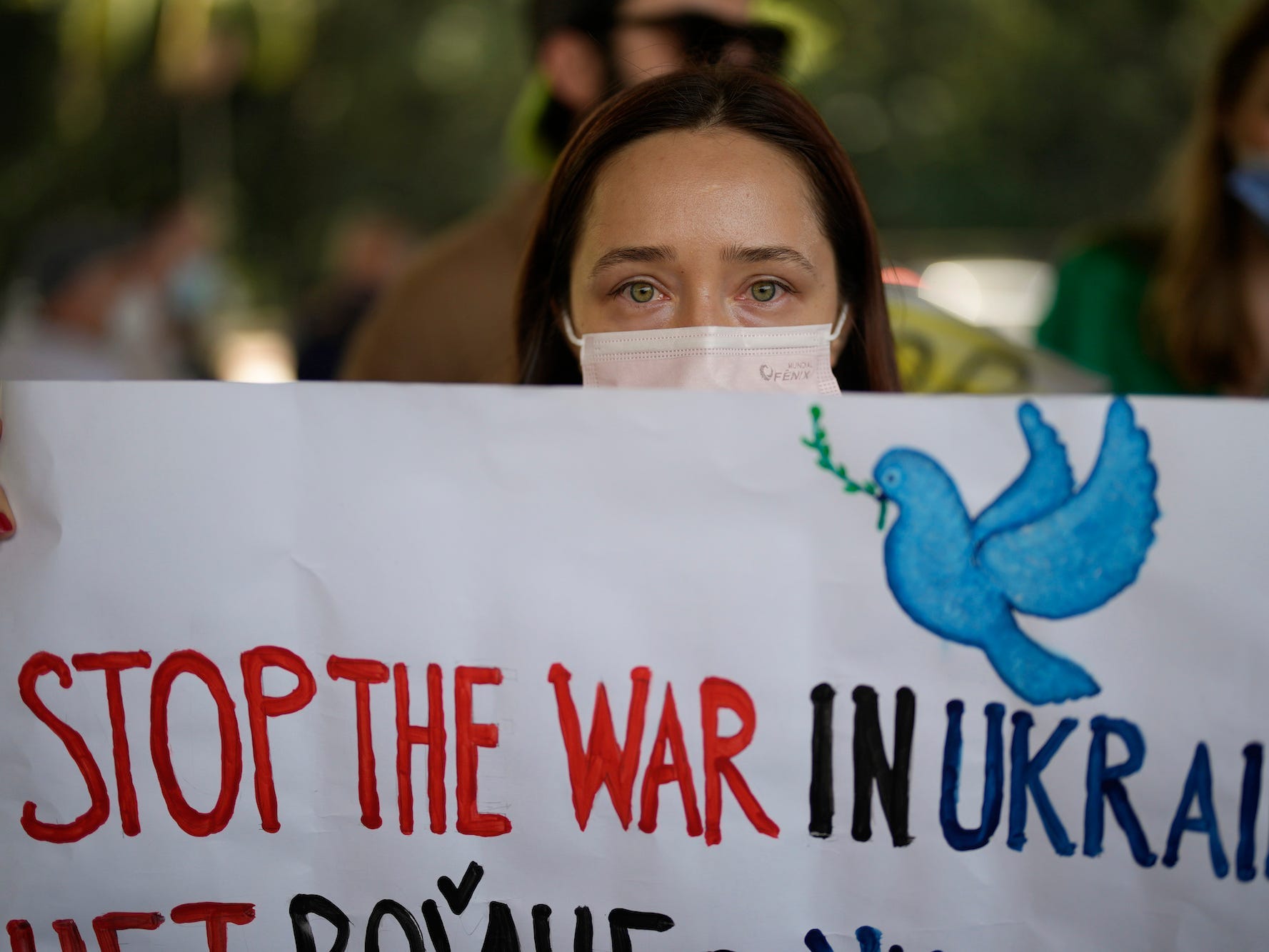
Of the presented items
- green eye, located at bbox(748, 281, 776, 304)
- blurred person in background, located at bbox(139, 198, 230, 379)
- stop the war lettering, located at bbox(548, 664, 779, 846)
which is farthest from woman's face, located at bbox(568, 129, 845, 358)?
blurred person in background, located at bbox(139, 198, 230, 379)

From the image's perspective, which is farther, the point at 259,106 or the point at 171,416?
the point at 259,106

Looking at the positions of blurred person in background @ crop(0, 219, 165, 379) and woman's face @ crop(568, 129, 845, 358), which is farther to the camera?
blurred person in background @ crop(0, 219, 165, 379)

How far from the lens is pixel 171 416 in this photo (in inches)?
56.1

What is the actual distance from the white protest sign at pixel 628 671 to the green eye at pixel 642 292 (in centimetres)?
33

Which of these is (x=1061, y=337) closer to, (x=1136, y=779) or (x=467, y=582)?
(x=1136, y=779)

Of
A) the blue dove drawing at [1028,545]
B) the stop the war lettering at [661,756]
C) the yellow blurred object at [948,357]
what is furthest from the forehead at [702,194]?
the yellow blurred object at [948,357]

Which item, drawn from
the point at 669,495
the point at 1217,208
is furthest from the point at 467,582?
the point at 1217,208

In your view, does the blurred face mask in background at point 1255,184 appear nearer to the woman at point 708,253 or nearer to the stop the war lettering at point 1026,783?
the woman at point 708,253

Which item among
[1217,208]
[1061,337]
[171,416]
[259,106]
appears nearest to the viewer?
[171,416]

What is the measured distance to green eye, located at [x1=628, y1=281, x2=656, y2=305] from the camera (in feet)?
5.41

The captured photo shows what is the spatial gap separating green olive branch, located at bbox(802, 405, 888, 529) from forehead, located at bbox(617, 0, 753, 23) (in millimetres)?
1359

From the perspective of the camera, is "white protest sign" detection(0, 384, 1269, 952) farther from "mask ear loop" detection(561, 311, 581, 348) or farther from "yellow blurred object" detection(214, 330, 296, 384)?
"yellow blurred object" detection(214, 330, 296, 384)

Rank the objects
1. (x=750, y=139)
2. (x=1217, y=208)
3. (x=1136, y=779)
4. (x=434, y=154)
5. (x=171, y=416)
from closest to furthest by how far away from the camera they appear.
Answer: (x=1136, y=779) < (x=171, y=416) < (x=750, y=139) < (x=1217, y=208) < (x=434, y=154)

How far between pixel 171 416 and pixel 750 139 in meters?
0.91
